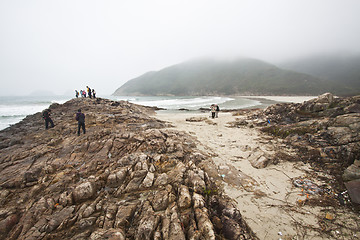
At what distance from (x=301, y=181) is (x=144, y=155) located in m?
6.64

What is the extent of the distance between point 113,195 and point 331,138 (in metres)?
11.0

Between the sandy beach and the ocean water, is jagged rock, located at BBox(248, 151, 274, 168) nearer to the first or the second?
the sandy beach

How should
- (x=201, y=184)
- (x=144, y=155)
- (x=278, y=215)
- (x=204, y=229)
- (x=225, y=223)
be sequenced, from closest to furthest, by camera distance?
1. (x=204, y=229)
2. (x=225, y=223)
3. (x=278, y=215)
4. (x=201, y=184)
5. (x=144, y=155)

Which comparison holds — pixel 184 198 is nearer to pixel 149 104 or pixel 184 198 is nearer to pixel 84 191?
pixel 84 191

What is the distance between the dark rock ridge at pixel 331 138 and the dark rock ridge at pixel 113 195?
487cm

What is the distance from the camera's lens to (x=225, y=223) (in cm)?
352

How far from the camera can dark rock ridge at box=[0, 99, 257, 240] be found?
3.46 meters

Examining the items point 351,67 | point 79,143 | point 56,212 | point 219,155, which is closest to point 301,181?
point 219,155

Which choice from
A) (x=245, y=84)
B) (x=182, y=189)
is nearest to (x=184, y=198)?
(x=182, y=189)

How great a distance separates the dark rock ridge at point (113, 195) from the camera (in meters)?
3.46

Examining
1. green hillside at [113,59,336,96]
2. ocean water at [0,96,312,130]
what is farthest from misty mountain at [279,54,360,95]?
ocean water at [0,96,312,130]

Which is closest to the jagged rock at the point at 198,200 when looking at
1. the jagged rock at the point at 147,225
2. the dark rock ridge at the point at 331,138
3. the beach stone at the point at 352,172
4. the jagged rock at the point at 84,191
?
the jagged rock at the point at 147,225

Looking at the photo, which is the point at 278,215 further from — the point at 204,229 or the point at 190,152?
the point at 190,152

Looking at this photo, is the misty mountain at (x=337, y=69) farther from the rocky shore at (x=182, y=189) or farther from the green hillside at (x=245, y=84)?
the rocky shore at (x=182, y=189)
